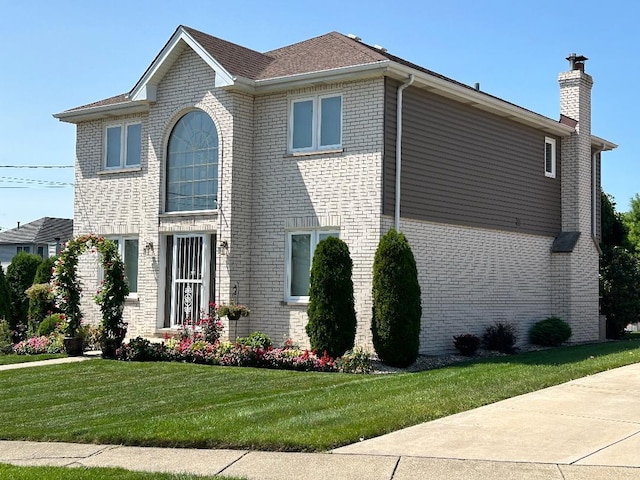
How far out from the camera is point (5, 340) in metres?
19.3

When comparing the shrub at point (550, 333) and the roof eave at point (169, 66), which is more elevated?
the roof eave at point (169, 66)

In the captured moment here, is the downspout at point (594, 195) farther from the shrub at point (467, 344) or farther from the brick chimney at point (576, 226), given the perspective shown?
the shrub at point (467, 344)

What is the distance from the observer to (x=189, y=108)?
18906 millimetres

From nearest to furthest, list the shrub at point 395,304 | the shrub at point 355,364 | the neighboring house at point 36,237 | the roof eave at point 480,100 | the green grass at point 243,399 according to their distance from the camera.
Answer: the green grass at point 243,399 < the shrub at point 355,364 < the shrub at point 395,304 < the roof eave at point 480,100 < the neighboring house at point 36,237

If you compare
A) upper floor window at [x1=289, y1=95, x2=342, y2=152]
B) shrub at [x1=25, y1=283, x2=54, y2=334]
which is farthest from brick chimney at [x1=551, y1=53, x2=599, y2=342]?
shrub at [x1=25, y1=283, x2=54, y2=334]

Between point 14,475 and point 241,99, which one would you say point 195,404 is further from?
point 241,99

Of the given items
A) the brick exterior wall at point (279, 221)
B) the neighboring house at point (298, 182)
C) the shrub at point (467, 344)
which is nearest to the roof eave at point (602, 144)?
the neighboring house at point (298, 182)

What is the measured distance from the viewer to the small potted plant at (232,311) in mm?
17062

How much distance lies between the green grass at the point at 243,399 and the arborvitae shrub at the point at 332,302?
104 centimetres

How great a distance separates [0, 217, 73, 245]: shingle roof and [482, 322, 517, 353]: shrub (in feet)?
125

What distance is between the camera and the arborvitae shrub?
50.0ft

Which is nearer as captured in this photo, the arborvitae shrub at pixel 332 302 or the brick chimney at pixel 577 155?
the arborvitae shrub at pixel 332 302

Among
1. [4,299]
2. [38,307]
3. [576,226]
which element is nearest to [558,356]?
[576,226]

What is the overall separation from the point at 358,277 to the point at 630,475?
32.5ft
